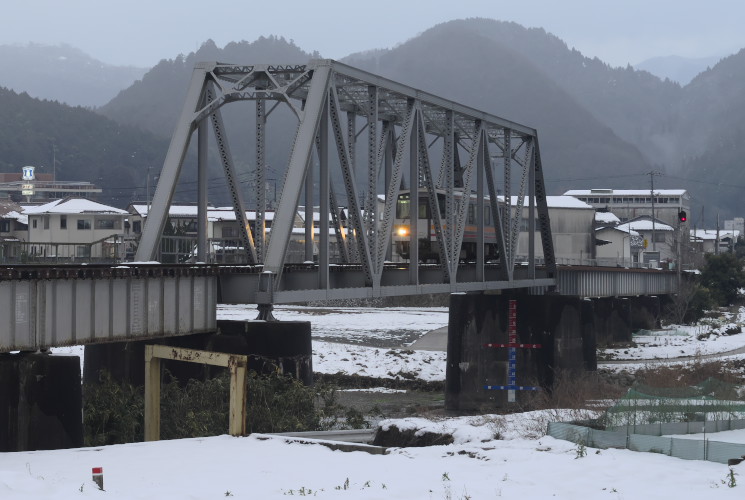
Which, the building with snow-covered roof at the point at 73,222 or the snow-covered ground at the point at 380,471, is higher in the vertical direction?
the building with snow-covered roof at the point at 73,222

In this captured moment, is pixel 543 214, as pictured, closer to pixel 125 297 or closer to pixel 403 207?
pixel 403 207

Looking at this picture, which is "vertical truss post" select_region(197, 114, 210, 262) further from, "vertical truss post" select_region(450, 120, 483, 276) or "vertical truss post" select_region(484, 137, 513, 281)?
"vertical truss post" select_region(484, 137, 513, 281)

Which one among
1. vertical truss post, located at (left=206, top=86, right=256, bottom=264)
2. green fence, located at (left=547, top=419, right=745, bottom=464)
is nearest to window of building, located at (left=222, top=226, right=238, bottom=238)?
vertical truss post, located at (left=206, top=86, right=256, bottom=264)

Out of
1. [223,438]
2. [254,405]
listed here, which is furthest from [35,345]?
[254,405]

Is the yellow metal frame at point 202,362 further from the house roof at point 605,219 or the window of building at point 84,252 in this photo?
the house roof at point 605,219

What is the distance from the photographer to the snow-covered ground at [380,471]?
15453 mm

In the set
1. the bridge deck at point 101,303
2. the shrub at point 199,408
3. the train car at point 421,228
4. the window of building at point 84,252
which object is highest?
the train car at point 421,228

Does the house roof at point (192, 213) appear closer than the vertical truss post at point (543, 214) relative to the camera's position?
No

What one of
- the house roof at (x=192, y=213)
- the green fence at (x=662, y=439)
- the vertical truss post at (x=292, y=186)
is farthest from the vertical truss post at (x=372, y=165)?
the house roof at (x=192, y=213)

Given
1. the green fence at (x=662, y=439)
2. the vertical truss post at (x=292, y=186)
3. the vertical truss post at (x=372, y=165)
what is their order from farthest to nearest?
the vertical truss post at (x=372, y=165) → the vertical truss post at (x=292, y=186) → the green fence at (x=662, y=439)

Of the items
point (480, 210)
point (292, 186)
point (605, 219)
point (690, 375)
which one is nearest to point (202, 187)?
point (292, 186)

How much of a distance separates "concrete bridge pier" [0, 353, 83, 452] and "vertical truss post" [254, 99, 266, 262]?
10.7 metres

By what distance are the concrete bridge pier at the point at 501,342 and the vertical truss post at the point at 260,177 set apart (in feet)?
64.4

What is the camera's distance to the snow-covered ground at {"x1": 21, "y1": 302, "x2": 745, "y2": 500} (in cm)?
1545
